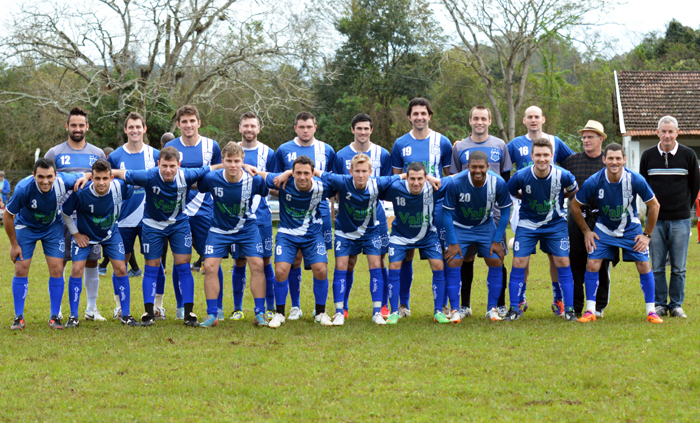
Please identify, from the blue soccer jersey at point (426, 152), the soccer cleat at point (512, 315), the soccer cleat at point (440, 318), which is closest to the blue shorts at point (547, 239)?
the soccer cleat at point (512, 315)

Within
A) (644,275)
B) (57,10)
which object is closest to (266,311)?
(644,275)


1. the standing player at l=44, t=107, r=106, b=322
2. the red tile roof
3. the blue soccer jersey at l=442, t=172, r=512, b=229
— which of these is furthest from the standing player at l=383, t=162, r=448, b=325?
the red tile roof

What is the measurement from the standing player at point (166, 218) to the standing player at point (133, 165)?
0.31m

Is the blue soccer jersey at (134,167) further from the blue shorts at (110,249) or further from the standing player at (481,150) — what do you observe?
the standing player at (481,150)

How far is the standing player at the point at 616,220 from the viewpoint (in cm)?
673

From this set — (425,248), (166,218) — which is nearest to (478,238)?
(425,248)

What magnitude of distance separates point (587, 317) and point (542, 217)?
1.10 m

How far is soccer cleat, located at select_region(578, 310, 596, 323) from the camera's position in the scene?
687 centimetres

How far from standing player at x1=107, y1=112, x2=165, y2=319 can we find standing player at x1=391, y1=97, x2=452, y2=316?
273 cm

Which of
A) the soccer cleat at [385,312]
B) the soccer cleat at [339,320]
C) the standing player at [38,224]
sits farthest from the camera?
the soccer cleat at [385,312]

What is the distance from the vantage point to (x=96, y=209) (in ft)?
22.6

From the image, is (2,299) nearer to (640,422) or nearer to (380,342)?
(380,342)

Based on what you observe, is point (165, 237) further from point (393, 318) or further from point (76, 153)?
point (393, 318)

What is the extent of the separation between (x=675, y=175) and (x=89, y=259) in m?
6.32
